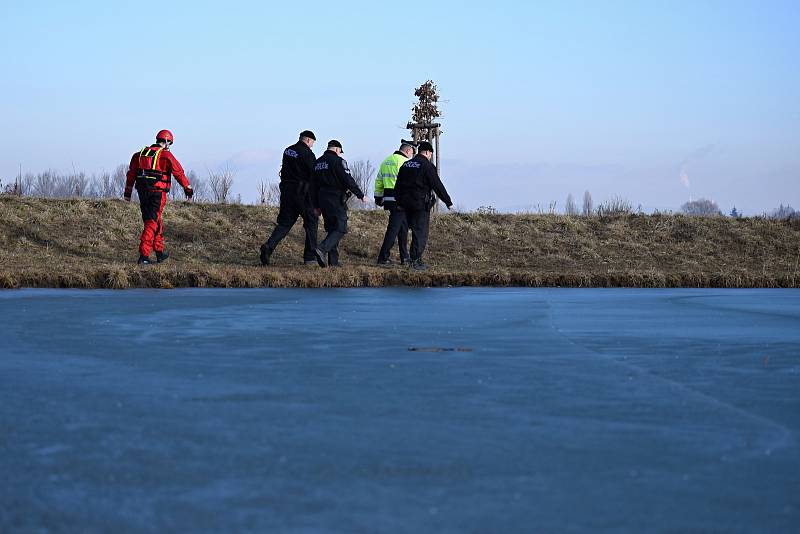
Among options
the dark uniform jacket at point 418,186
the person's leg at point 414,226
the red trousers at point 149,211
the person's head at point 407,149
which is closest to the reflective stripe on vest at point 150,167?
the red trousers at point 149,211

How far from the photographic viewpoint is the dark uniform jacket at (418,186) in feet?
59.5

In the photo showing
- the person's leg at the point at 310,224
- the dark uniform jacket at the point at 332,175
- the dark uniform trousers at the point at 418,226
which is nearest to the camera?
the dark uniform jacket at the point at 332,175

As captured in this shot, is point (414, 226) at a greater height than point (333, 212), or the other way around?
point (333, 212)

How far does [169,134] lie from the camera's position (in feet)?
57.4

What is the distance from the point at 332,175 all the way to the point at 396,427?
13053 millimetres

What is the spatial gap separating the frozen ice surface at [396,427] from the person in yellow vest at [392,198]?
8.94 m

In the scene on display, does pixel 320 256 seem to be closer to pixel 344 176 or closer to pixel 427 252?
pixel 344 176

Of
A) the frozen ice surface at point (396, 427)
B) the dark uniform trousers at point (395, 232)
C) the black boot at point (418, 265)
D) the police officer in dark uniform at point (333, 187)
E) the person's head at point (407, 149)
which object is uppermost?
the person's head at point (407, 149)

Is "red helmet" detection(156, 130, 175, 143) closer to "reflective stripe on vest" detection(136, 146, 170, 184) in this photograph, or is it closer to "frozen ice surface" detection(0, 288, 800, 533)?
"reflective stripe on vest" detection(136, 146, 170, 184)

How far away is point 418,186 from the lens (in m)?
18.1

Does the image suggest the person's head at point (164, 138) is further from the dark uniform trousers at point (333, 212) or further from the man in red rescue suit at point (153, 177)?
the dark uniform trousers at point (333, 212)

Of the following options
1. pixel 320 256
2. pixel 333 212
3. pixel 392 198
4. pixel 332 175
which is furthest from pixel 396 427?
pixel 392 198

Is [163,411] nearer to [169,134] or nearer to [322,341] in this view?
[322,341]

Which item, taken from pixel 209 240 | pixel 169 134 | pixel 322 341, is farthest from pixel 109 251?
pixel 322 341
